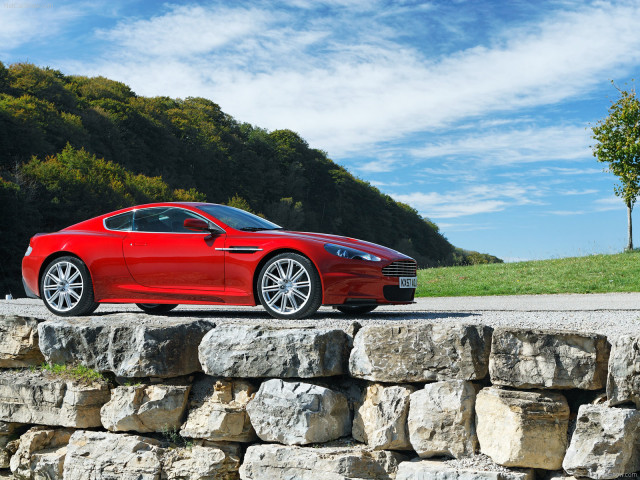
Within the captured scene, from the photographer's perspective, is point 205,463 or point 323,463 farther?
point 205,463

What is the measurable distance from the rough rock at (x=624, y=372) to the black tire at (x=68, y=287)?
582 centimetres

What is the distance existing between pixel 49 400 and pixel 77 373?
434 mm

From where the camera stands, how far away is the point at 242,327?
5750 mm

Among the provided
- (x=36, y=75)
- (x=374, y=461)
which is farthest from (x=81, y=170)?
(x=374, y=461)

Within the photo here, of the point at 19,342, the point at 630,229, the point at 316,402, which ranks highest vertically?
the point at 630,229

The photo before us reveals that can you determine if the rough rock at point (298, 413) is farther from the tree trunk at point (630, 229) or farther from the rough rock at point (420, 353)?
the tree trunk at point (630, 229)

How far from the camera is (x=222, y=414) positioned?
18.8ft

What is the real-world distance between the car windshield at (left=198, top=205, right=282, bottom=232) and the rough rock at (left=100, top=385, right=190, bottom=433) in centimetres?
217

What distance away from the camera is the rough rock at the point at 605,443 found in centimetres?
448

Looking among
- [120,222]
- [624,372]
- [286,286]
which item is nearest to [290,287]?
[286,286]

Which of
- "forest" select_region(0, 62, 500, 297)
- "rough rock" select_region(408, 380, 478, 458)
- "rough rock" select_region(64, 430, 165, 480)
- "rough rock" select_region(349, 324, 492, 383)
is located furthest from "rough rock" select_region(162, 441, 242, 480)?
"forest" select_region(0, 62, 500, 297)

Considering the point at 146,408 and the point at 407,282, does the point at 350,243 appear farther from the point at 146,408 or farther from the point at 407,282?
the point at 146,408

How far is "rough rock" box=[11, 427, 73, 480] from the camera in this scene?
645 centimetres

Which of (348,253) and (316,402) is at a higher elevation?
(348,253)
